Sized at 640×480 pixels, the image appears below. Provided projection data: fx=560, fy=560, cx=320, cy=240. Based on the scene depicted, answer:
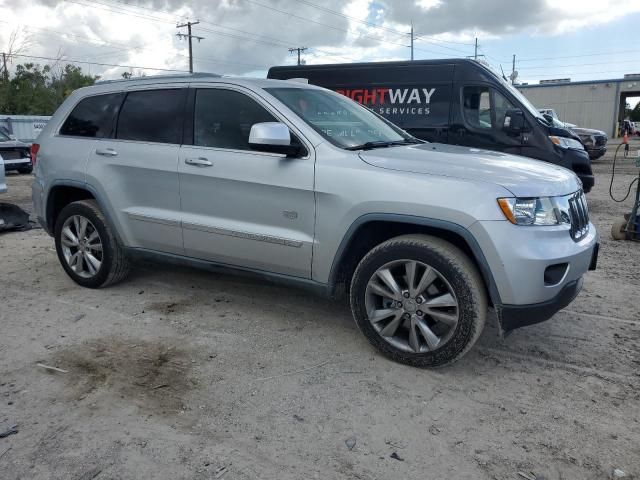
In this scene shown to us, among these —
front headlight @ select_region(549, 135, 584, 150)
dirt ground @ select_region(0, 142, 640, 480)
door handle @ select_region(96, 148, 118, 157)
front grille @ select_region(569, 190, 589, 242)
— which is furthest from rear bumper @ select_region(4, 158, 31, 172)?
front grille @ select_region(569, 190, 589, 242)

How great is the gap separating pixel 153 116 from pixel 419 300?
2660 millimetres

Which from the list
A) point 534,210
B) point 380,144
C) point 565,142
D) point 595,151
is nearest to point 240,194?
point 380,144

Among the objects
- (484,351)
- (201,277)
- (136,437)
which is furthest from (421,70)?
(136,437)

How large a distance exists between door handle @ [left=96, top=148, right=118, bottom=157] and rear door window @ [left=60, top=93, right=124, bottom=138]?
145 millimetres

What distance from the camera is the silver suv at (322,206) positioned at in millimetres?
3236

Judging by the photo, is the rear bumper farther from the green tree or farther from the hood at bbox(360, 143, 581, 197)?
the green tree

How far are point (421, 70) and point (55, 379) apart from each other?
691 centimetres

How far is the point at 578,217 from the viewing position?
11.7ft

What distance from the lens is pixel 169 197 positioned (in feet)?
14.3

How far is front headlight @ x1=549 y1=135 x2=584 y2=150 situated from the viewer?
843 cm

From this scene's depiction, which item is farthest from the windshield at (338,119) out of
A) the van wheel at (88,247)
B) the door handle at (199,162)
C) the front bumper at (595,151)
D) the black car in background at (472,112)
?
the front bumper at (595,151)

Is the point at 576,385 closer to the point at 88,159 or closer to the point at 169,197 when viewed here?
the point at 169,197

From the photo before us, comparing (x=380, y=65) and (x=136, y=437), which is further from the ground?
(x=380, y=65)

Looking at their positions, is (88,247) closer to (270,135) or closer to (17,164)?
(270,135)
